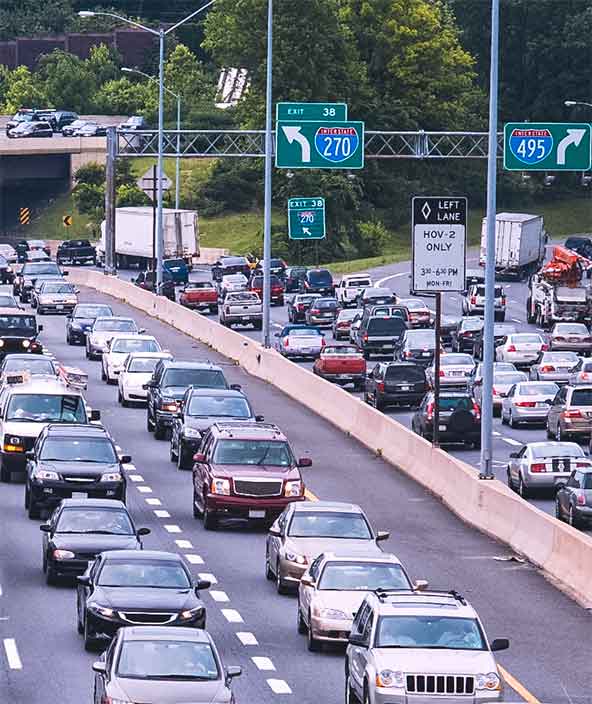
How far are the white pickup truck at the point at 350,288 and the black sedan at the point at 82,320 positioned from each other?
62.1ft

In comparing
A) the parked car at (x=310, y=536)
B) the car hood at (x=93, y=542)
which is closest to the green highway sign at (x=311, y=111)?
the parked car at (x=310, y=536)

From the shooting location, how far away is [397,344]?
70.1 metres

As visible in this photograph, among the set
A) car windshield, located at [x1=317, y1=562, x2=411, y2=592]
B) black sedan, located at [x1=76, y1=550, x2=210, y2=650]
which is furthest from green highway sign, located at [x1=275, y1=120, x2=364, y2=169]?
black sedan, located at [x1=76, y1=550, x2=210, y2=650]

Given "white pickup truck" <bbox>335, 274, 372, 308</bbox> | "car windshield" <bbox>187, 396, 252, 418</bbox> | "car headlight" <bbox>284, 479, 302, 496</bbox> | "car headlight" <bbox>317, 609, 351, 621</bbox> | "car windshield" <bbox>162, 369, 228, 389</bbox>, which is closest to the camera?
"car headlight" <bbox>317, 609, 351, 621</bbox>

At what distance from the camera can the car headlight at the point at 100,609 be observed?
25.1 m

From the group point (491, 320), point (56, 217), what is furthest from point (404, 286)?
point (491, 320)

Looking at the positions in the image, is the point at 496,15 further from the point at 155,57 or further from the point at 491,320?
the point at 155,57

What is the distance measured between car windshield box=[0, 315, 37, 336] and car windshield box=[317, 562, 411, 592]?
37079 mm

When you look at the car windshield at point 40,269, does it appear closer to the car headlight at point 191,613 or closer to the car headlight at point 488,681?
the car headlight at point 191,613

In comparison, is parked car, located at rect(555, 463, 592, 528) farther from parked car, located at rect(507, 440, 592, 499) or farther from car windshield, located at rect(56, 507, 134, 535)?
car windshield, located at rect(56, 507, 134, 535)

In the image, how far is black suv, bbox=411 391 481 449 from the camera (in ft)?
161

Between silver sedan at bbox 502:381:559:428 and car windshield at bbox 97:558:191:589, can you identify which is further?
silver sedan at bbox 502:381:559:428

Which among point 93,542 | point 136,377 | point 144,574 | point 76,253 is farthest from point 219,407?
point 76,253

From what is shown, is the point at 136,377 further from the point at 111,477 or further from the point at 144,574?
the point at 144,574
